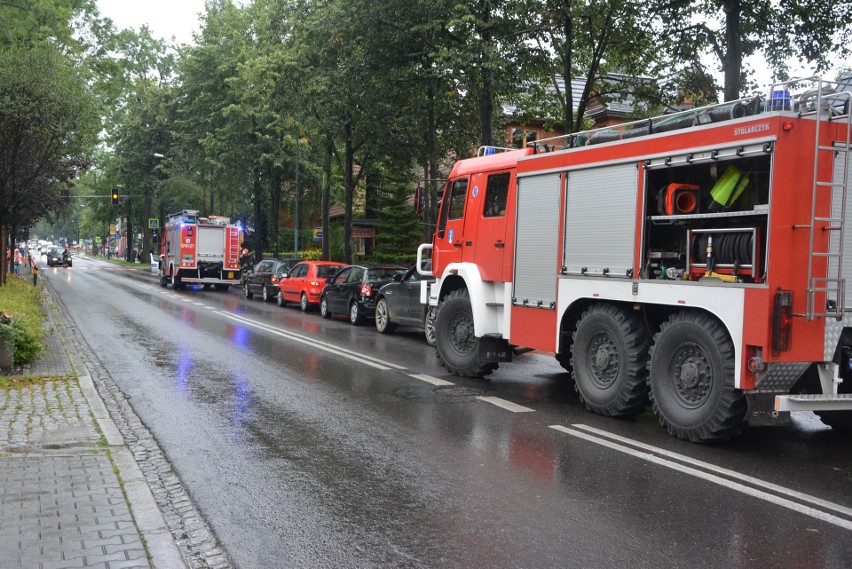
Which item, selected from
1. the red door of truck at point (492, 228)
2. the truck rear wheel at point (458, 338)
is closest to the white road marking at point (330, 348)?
the truck rear wheel at point (458, 338)

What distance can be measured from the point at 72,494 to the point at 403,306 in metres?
12.3

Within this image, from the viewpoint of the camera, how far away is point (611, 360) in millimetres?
8430

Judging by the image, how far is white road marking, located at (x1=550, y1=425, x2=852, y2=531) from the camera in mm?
5305

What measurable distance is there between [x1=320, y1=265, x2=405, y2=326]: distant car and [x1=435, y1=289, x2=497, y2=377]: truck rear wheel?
7933 mm

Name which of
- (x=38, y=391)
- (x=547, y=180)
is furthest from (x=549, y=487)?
(x=38, y=391)

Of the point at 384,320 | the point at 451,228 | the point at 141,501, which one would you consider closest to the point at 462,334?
the point at 451,228

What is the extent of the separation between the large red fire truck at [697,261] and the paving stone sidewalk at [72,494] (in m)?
4.77

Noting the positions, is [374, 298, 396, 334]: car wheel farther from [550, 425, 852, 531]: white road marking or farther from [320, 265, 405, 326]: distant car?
[550, 425, 852, 531]: white road marking

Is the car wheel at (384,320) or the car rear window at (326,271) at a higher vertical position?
the car rear window at (326,271)

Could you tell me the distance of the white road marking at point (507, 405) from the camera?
896 cm

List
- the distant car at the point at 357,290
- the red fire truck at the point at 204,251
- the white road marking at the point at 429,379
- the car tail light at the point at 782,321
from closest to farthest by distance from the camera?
the car tail light at the point at 782,321 → the white road marking at the point at 429,379 → the distant car at the point at 357,290 → the red fire truck at the point at 204,251

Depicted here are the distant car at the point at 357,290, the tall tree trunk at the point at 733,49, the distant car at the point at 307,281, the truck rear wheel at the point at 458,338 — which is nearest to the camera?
the truck rear wheel at the point at 458,338

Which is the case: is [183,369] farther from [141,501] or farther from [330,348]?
[141,501]

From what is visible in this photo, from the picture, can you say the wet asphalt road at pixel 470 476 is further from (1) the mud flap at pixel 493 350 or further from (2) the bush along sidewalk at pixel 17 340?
(2) the bush along sidewalk at pixel 17 340
